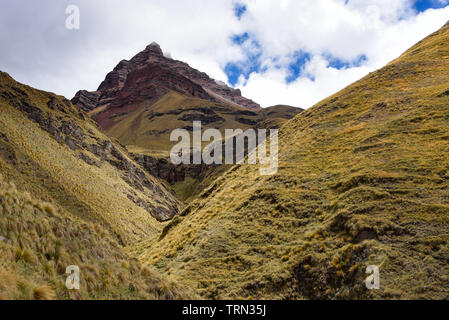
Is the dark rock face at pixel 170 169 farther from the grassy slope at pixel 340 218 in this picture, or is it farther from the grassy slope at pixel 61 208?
the grassy slope at pixel 340 218

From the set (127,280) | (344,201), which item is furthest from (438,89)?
(127,280)

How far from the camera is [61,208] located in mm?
12594

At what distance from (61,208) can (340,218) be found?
48.5ft

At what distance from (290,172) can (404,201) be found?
9.43 m

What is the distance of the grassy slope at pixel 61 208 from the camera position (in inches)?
307

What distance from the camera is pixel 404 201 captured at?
1473 cm

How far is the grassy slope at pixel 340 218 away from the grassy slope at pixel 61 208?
18.7 feet

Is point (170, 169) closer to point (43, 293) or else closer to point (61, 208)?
point (61, 208)

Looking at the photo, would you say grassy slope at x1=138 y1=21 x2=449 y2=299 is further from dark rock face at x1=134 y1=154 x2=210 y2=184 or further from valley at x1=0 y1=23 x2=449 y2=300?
dark rock face at x1=134 y1=154 x2=210 y2=184

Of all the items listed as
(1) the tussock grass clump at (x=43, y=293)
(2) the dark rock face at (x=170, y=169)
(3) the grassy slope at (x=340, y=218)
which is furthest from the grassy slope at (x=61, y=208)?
(2) the dark rock face at (x=170, y=169)

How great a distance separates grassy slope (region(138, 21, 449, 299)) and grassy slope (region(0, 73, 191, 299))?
5.71 meters

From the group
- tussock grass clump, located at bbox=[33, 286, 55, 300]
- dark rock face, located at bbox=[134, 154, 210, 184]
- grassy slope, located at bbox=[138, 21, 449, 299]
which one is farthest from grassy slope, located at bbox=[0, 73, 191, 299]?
dark rock face, located at bbox=[134, 154, 210, 184]

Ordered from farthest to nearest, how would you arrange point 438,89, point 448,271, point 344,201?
1. point 438,89
2. point 344,201
3. point 448,271
